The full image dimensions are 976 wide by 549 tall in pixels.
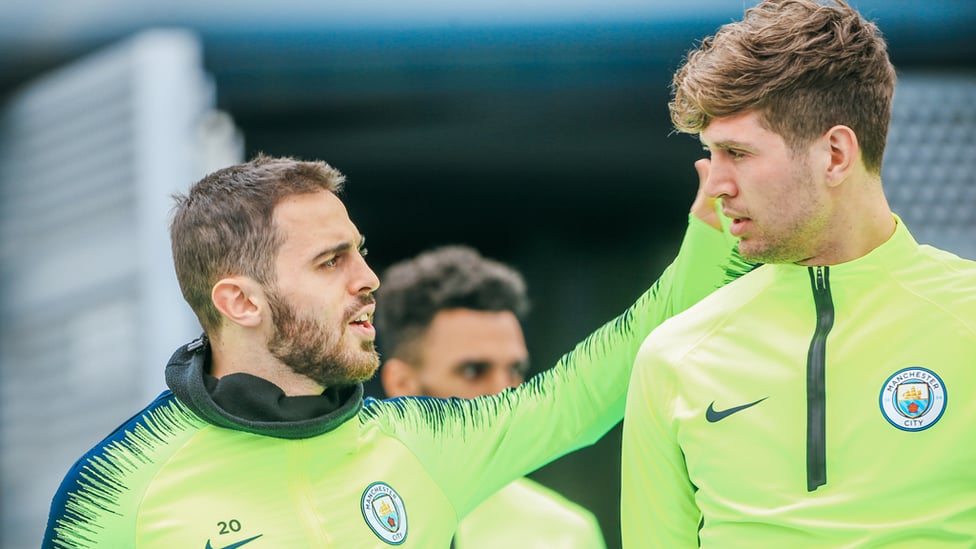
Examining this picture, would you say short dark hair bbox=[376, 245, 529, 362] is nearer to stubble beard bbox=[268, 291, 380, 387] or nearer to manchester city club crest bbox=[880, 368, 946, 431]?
stubble beard bbox=[268, 291, 380, 387]

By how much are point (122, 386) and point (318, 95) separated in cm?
A: 108

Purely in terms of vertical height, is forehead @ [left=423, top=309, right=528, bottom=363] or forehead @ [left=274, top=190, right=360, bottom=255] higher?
forehead @ [left=274, top=190, right=360, bottom=255]

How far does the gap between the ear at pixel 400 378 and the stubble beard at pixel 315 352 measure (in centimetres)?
105

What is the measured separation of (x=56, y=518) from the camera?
1866 mm

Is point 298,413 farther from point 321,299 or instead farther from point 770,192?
point 770,192

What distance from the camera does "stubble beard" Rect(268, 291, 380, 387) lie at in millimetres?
1987

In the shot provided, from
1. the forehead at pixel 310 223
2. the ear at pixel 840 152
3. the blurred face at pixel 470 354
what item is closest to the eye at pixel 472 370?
the blurred face at pixel 470 354

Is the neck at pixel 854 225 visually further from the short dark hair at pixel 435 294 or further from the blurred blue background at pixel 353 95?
the blurred blue background at pixel 353 95

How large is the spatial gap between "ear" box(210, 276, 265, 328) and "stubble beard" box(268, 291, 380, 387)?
0.04 metres

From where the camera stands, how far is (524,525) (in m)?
2.74

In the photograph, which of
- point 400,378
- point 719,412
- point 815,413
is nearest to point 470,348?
point 400,378

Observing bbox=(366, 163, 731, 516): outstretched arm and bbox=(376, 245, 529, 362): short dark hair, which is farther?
bbox=(376, 245, 529, 362): short dark hair

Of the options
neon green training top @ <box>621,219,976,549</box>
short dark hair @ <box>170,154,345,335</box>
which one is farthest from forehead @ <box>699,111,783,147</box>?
short dark hair @ <box>170,154,345,335</box>

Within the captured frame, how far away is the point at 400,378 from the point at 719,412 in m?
1.42
